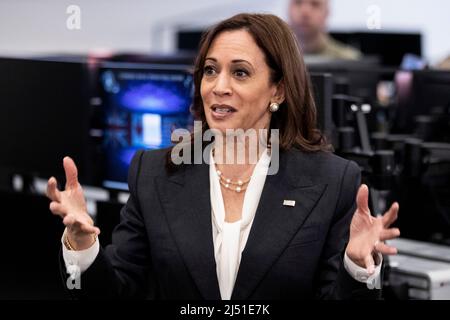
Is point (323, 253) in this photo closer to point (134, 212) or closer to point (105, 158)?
point (134, 212)

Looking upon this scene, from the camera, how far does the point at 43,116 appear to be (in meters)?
3.53

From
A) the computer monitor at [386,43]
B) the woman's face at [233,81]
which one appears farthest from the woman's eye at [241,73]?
the computer monitor at [386,43]

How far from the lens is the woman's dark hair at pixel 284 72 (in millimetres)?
2166

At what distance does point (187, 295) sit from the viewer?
2.11 meters

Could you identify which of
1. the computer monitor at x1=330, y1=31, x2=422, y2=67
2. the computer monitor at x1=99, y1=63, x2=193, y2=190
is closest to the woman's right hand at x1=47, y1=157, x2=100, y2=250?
the computer monitor at x1=99, y1=63, x2=193, y2=190

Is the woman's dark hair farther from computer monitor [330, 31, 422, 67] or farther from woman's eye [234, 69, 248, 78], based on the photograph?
computer monitor [330, 31, 422, 67]

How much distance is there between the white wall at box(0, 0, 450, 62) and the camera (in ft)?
26.1

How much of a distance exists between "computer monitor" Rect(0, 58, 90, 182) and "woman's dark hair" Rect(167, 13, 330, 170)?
1270 millimetres

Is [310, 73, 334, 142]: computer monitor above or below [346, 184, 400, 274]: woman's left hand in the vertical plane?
above

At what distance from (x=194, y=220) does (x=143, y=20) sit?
684 centimetres

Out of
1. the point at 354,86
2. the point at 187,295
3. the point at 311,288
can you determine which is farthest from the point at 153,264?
the point at 354,86

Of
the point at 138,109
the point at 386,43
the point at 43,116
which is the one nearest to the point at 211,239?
the point at 138,109

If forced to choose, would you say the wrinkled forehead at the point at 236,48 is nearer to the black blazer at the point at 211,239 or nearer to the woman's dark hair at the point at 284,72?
the woman's dark hair at the point at 284,72

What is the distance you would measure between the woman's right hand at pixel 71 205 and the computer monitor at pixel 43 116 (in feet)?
5.09
